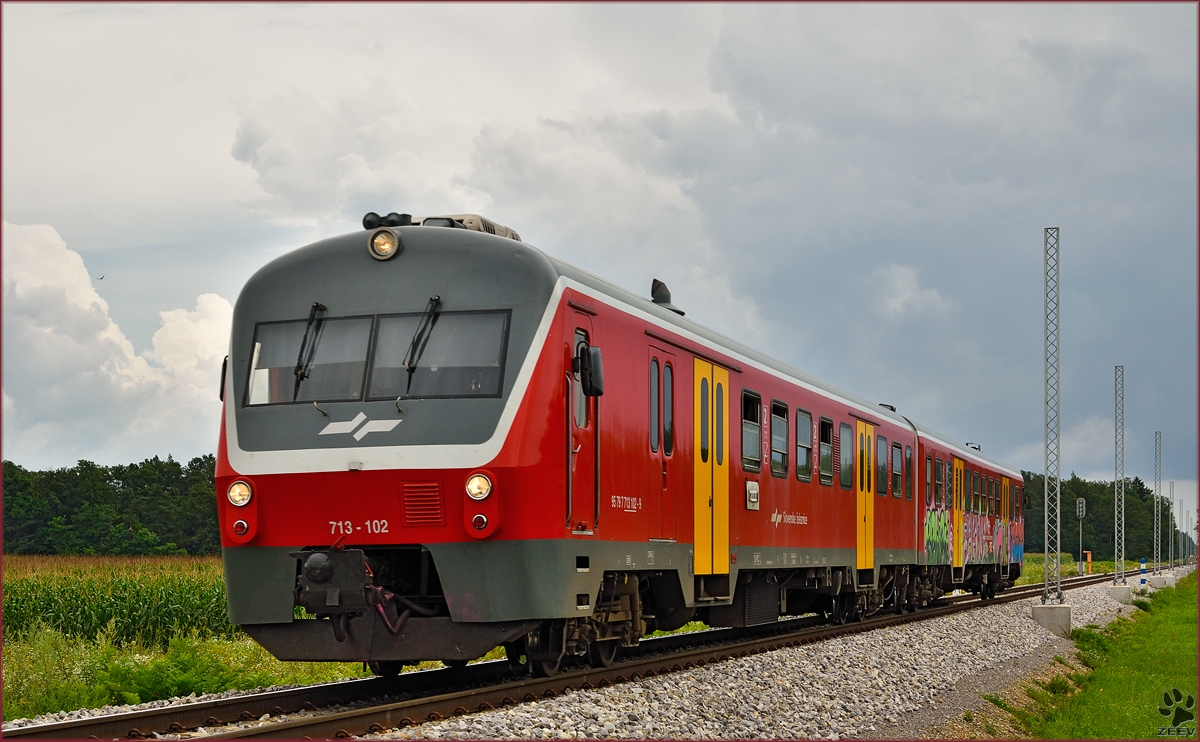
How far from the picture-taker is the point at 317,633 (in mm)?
9789

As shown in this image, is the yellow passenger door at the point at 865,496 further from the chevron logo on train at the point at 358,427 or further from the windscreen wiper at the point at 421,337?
the chevron logo on train at the point at 358,427

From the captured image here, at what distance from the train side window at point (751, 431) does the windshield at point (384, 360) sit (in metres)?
5.75

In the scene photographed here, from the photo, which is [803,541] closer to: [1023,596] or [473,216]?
[473,216]

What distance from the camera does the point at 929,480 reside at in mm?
25516

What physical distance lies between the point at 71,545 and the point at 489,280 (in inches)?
2039

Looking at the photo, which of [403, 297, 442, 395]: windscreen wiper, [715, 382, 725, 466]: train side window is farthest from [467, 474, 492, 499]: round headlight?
[715, 382, 725, 466]: train side window

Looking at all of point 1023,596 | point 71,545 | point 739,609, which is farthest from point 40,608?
point 71,545

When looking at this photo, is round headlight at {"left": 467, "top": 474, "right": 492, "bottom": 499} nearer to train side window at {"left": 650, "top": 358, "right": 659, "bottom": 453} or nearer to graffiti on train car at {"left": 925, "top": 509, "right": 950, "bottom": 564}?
train side window at {"left": 650, "top": 358, "right": 659, "bottom": 453}

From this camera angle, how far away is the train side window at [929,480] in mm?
25203

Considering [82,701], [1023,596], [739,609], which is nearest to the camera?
[82,701]

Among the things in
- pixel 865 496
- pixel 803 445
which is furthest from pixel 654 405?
pixel 865 496

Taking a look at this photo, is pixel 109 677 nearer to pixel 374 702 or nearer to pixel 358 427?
pixel 374 702

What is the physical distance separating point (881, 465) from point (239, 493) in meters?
14.0

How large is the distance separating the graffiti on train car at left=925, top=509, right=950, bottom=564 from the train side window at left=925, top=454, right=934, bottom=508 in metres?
0.22
